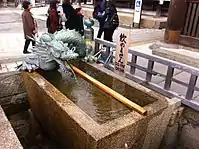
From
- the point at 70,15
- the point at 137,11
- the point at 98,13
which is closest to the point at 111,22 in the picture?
the point at 98,13

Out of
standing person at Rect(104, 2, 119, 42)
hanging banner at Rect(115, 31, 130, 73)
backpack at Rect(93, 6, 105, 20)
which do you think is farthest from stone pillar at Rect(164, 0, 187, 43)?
hanging banner at Rect(115, 31, 130, 73)

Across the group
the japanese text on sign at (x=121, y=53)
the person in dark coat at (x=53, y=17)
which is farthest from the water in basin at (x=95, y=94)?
A: the person in dark coat at (x=53, y=17)

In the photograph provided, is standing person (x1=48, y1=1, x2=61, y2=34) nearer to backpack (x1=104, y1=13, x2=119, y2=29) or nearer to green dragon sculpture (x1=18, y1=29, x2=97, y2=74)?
backpack (x1=104, y1=13, x2=119, y2=29)

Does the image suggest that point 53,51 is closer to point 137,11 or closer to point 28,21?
point 28,21

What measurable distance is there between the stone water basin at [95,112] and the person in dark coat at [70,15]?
2.81 metres

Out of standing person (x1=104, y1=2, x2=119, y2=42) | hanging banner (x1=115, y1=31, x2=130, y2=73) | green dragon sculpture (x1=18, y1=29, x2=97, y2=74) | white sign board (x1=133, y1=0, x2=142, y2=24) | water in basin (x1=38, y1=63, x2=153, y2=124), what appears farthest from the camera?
white sign board (x1=133, y1=0, x2=142, y2=24)

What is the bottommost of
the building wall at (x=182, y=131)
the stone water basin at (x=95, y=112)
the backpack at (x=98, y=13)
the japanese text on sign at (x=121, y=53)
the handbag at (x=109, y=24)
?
the building wall at (x=182, y=131)

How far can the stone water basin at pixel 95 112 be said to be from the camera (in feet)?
7.32

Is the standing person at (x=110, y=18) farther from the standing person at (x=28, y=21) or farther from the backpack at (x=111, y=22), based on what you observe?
the standing person at (x=28, y=21)

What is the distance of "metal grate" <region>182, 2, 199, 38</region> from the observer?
575cm

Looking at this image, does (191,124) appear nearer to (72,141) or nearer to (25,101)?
(72,141)

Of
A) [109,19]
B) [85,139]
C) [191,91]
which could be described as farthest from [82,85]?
[109,19]

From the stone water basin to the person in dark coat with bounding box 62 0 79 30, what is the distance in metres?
2.81

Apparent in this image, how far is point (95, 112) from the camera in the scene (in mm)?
2754
